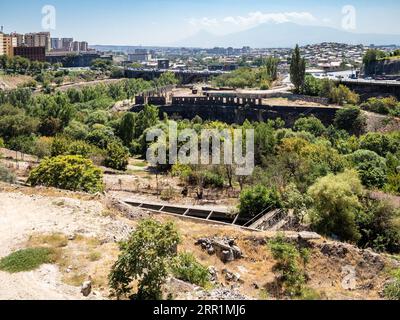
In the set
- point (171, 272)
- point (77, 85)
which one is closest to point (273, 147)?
point (171, 272)

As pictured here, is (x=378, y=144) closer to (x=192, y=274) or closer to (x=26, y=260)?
(x=192, y=274)

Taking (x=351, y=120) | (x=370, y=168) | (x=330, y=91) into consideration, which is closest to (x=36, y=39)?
(x=330, y=91)

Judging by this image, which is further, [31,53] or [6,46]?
[31,53]

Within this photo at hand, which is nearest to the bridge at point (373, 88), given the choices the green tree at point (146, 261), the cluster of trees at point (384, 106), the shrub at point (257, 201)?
the cluster of trees at point (384, 106)

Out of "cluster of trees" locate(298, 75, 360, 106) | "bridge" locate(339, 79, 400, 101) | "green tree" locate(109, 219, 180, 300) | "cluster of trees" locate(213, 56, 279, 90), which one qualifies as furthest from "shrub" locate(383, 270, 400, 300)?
"cluster of trees" locate(213, 56, 279, 90)

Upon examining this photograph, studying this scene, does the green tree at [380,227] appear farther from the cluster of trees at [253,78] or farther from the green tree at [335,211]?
the cluster of trees at [253,78]

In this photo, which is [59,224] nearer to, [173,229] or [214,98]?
[173,229]
